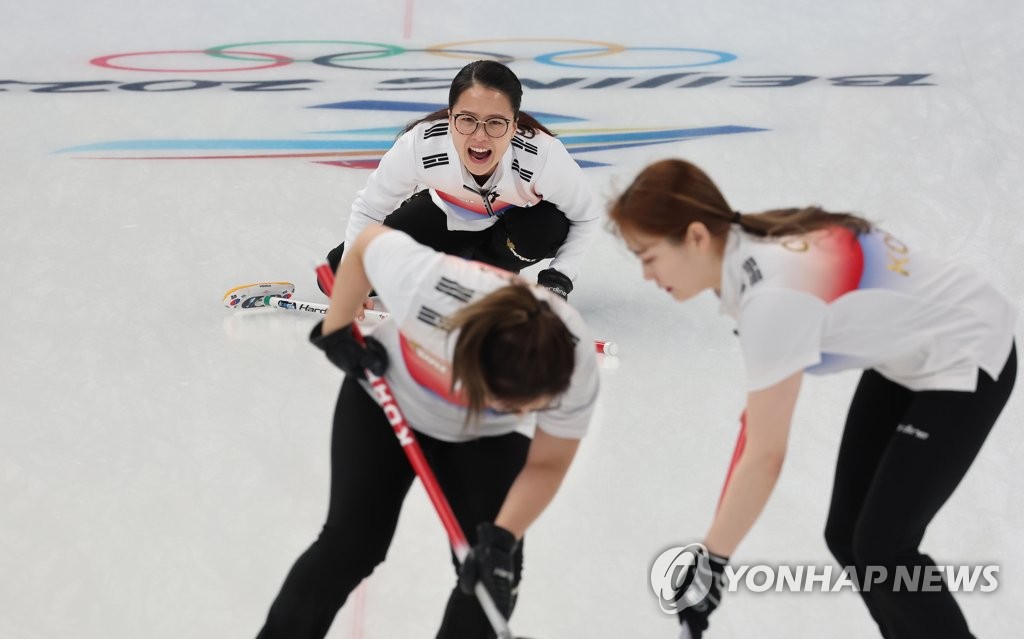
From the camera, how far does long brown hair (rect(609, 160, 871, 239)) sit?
1849 millimetres

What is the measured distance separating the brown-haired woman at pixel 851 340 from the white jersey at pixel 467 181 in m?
1.35

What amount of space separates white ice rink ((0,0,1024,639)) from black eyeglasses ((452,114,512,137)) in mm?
802

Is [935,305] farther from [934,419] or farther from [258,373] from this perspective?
[258,373]

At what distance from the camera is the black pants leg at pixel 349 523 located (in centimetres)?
202

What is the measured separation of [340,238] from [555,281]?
1.02 m

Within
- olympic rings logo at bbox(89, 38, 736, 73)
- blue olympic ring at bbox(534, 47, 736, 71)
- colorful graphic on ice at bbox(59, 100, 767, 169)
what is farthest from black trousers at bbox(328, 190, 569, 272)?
blue olympic ring at bbox(534, 47, 736, 71)

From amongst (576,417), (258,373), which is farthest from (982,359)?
(258,373)

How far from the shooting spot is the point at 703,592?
6.47 ft

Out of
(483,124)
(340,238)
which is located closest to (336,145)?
(340,238)

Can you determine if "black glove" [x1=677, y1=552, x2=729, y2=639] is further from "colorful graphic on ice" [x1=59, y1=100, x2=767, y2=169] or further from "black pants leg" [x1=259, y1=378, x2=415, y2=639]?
"colorful graphic on ice" [x1=59, y1=100, x2=767, y2=169]

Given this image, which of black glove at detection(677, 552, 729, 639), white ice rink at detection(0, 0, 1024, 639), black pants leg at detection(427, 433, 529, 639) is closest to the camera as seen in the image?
black glove at detection(677, 552, 729, 639)

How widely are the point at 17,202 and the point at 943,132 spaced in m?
3.68

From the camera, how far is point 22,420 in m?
3.08
